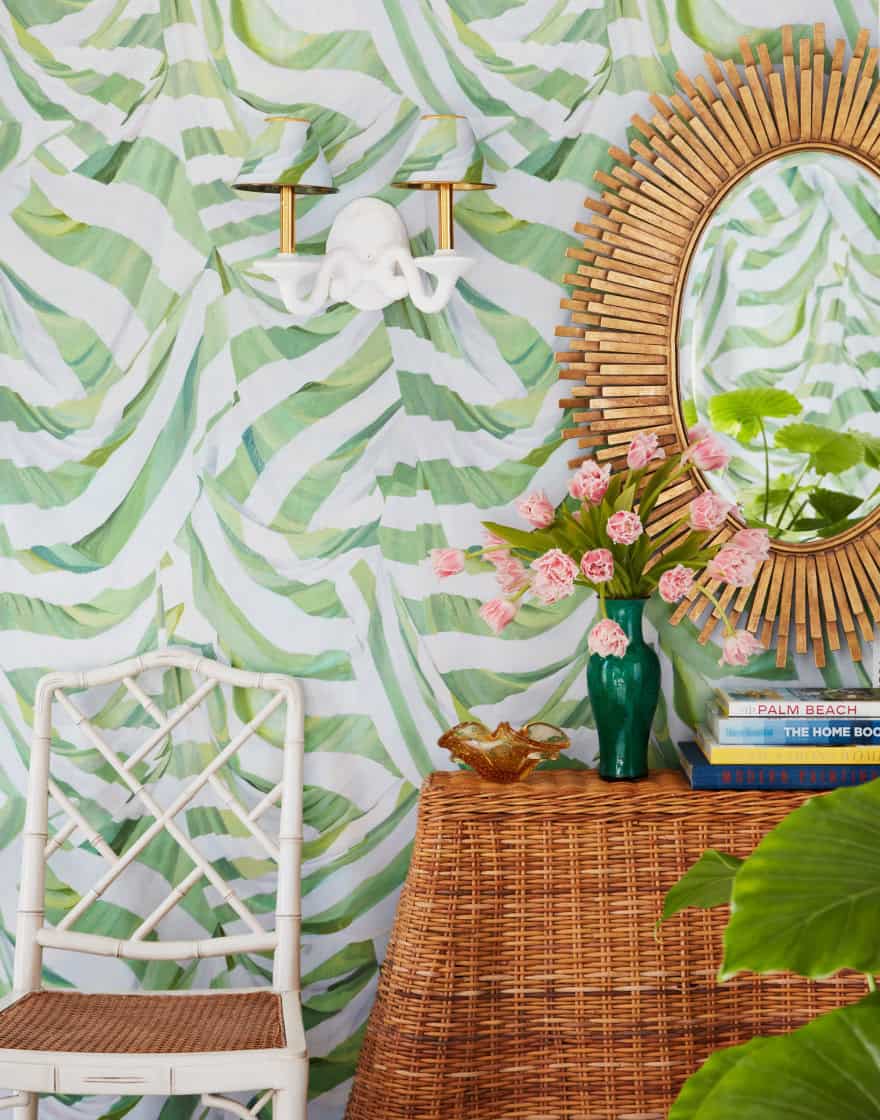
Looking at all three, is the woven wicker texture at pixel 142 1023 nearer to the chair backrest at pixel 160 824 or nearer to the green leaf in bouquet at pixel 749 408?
the chair backrest at pixel 160 824

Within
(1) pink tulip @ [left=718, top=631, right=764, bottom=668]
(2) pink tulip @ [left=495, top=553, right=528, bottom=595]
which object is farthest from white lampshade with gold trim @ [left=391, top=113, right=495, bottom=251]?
(1) pink tulip @ [left=718, top=631, right=764, bottom=668]

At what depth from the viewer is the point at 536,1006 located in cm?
191

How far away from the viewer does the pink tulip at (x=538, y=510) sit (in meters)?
2.01

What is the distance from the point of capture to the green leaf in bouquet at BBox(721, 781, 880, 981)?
3.01 feet

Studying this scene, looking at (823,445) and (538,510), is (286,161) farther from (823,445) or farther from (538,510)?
(823,445)

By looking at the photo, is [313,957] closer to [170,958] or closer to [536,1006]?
[170,958]

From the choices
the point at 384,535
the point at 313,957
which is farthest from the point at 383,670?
the point at 313,957

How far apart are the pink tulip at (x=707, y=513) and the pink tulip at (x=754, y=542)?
45mm

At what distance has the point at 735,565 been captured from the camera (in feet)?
6.32

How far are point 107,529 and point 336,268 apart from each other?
614 millimetres

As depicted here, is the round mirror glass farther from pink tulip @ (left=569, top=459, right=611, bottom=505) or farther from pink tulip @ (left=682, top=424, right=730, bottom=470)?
pink tulip @ (left=569, top=459, right=611, bottom=505)

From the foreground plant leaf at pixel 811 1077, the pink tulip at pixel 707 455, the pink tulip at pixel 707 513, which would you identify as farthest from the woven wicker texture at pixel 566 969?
the foreground plant leaf at pixel 811 1077

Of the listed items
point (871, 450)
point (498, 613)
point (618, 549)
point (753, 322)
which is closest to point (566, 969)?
point (498, 613)

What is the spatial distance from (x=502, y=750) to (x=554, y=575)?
1.04ft
